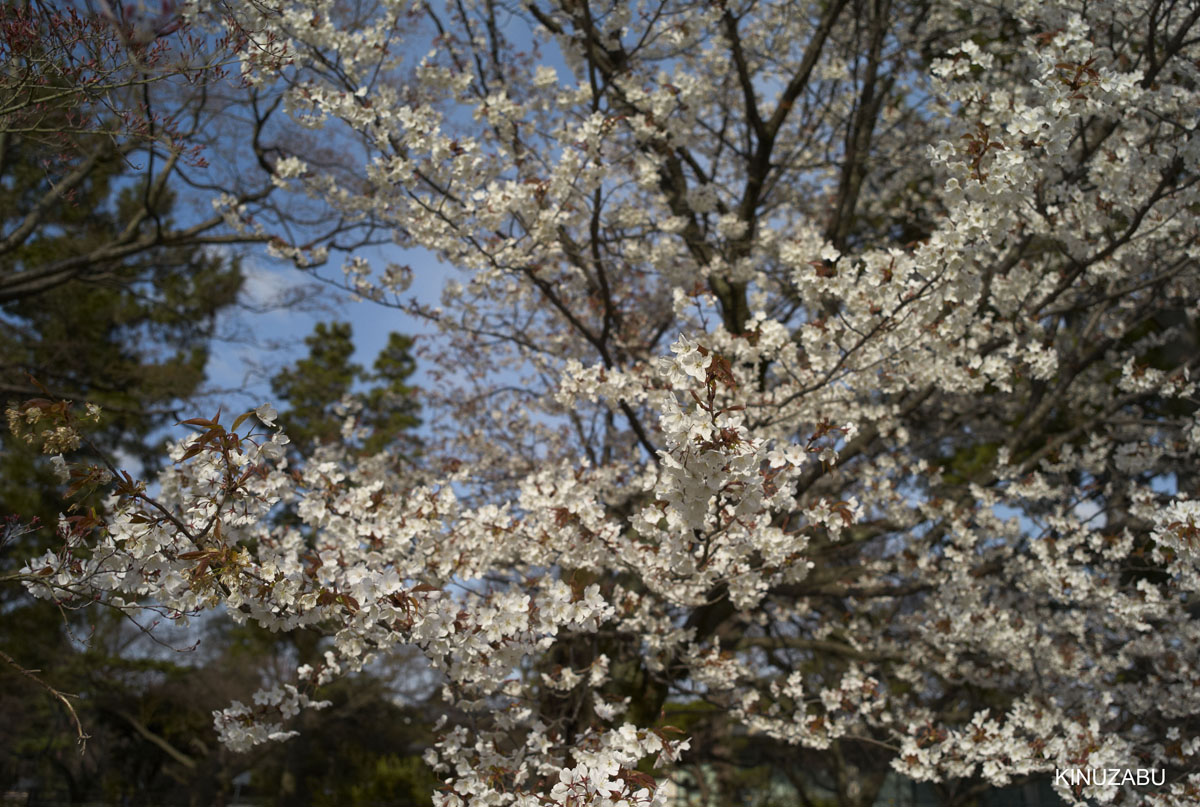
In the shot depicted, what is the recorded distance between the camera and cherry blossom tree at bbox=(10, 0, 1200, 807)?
8.35 ft

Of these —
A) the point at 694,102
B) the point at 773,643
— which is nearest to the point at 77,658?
the point at 773,643

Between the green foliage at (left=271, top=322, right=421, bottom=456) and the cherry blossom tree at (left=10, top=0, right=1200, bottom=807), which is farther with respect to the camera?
the green foliage at (left=271, top=322, right=421, bottom=456)

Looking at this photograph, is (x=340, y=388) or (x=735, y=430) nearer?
(x=735, y=430)

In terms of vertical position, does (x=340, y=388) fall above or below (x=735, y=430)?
above

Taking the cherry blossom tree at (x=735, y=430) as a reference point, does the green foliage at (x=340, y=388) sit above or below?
above

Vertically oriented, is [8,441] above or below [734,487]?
above

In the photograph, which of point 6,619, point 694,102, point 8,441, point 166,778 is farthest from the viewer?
point 166,778

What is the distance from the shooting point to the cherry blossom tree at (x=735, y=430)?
2.54 metres

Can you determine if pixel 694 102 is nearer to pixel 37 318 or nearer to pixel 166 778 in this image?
pixel 37 318

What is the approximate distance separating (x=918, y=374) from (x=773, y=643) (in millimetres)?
3402

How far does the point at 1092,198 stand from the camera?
4.28 meters

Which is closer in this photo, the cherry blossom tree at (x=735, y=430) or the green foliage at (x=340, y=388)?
the cherry blossom tree at (x=735, y=430)

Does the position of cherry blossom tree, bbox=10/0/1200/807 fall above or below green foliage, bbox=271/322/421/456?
below

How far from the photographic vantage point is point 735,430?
1.96 m
